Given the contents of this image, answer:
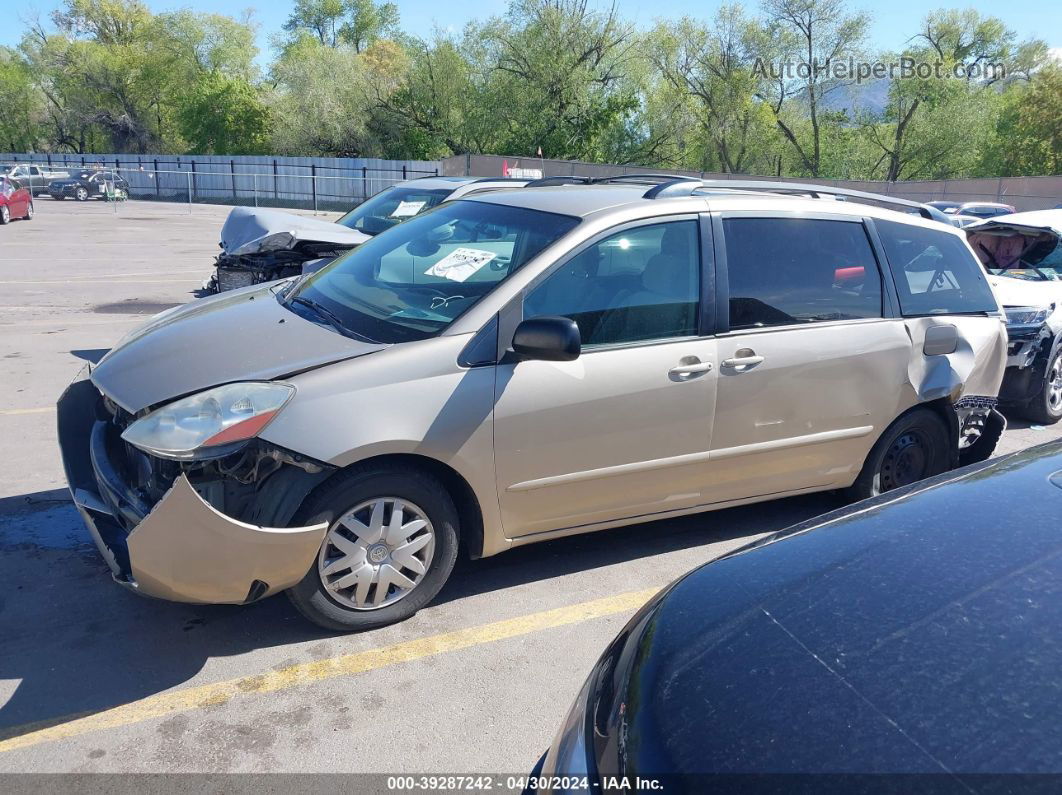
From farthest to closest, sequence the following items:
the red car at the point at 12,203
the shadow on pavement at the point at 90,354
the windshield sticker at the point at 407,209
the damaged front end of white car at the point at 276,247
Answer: the red car at the point at 12,203, the windshield sticker at the point at 407,209, the damaged front end of white car at the point at 276,247, the shadow on pavement at the point at 90,354

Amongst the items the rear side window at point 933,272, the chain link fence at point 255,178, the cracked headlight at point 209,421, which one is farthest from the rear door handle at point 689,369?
the chain link fence at point 255,178

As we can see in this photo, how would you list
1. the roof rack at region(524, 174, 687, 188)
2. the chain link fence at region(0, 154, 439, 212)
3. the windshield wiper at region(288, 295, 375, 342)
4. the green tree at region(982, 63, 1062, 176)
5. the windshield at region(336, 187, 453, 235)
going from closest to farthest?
1. the windshield wiper at region(288, 295, 375, 342)
2. the roof rack at region(524, 174, 687, 188)
3. the windshield at region(336, 187, 453, 235)
4. the chain link fence at region(0, 154, 439, 212)
5. the green tree at region(982, 63, 1062, 176)

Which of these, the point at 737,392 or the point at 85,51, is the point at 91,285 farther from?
the point at 85,51

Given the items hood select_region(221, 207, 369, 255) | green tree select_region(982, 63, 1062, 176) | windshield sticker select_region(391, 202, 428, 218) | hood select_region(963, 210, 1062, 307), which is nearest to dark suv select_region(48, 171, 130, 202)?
hood select_region(221, 207, 369, 255)

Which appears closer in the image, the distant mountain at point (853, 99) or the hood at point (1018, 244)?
the hood at point (1018, 244)

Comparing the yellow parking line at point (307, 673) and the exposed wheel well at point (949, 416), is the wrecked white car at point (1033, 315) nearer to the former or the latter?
the exposed wheel well at point (949, 416)

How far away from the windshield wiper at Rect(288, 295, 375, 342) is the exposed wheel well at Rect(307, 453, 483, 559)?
54cm

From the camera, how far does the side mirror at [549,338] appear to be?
346 cm

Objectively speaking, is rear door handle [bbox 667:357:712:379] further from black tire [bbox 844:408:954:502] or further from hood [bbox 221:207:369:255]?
hood [bbox 221:207:369:255]

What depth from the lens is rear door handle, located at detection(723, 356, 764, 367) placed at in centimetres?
407

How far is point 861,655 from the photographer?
1781mm

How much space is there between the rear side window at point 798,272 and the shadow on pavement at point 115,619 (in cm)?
126

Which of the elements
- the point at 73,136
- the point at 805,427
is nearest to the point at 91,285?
the point at 805,427

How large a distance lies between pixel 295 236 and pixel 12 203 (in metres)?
20.8
